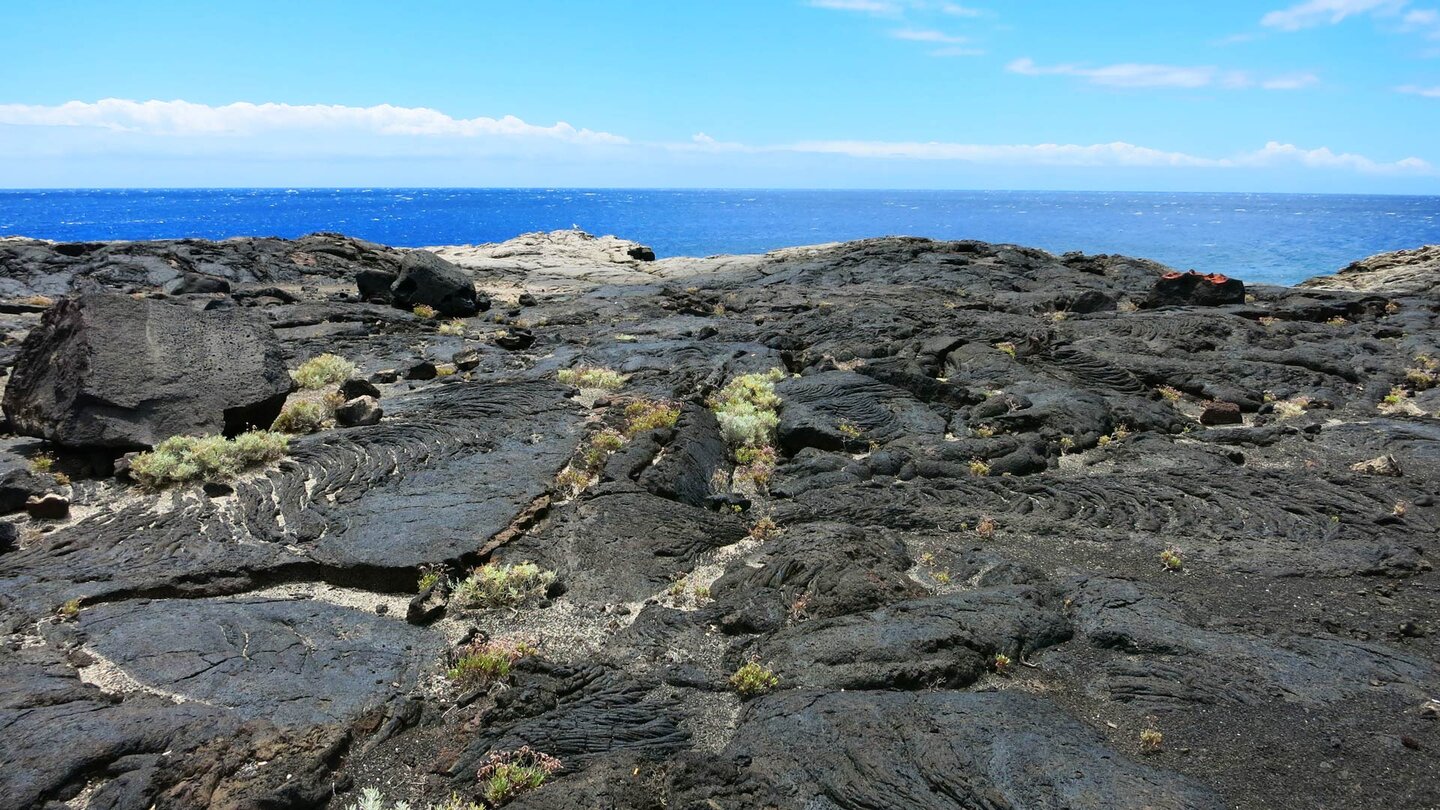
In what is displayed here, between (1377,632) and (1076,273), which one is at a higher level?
(1076,273)

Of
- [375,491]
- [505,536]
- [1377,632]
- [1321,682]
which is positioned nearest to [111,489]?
[375,491]

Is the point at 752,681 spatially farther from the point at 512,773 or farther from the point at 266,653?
the point at 266,653

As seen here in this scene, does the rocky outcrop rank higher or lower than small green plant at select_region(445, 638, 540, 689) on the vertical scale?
higher

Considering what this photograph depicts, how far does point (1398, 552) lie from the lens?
11.3 m

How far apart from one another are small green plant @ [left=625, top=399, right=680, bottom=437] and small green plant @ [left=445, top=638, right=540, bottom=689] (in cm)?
711

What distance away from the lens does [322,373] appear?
18.8 m

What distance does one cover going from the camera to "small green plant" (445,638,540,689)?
28.4 feet

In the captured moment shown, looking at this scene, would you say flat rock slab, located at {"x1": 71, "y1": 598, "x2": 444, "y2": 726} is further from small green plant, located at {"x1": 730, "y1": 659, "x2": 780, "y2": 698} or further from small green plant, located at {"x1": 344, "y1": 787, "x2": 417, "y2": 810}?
small green plant, located at {"x1": 730, "y1": 659, "x2": 780, "y2": 698}

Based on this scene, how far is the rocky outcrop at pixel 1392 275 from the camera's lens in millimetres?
35406

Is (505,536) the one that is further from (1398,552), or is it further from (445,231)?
(445,231)

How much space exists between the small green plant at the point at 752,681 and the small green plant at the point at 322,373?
1388 centimetres

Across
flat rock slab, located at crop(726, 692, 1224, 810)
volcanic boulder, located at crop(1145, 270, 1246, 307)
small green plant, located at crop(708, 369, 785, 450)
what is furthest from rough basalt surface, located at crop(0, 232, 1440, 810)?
volcanic boulder, located at crop(1145, 270, 1246, 307)

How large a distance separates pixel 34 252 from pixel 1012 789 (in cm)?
4057

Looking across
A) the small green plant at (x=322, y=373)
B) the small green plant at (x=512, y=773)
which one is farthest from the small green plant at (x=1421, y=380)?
the small green plant at (x=322, y=373)
